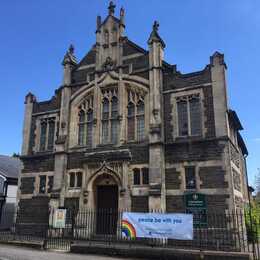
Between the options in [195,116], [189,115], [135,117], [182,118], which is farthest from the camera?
[135,117]

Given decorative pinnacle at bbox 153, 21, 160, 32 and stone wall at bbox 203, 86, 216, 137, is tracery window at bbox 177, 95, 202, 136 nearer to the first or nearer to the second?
stone wall at bbox 203, 86, 216, 137

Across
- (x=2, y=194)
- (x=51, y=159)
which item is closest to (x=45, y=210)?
(x=51, y=159)

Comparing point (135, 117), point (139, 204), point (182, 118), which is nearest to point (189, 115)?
point (182, 118)

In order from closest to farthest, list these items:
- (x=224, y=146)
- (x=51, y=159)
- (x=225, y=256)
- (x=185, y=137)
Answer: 1. (x=225, y=256)
2. (x=224, y=146)
3. (x=185, y=137)
4. (x=51, y=159)

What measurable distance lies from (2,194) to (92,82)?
51.6ft

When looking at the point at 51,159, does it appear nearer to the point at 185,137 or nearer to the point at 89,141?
the point at 89,141

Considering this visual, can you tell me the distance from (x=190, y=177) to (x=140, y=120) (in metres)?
5.64

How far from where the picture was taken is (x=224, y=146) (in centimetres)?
1861

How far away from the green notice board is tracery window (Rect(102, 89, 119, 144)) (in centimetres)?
701

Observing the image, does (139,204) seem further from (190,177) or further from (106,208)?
(190,177)

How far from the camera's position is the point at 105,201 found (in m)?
22.0

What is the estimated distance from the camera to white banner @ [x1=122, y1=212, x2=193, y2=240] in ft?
45.3

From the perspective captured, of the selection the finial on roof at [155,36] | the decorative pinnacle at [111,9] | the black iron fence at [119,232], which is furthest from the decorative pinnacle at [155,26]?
the black iron fence at [119,232]

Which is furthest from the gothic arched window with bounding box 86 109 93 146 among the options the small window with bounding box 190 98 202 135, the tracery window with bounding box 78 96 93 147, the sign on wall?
the small window with bounding box 190 98 202 135
